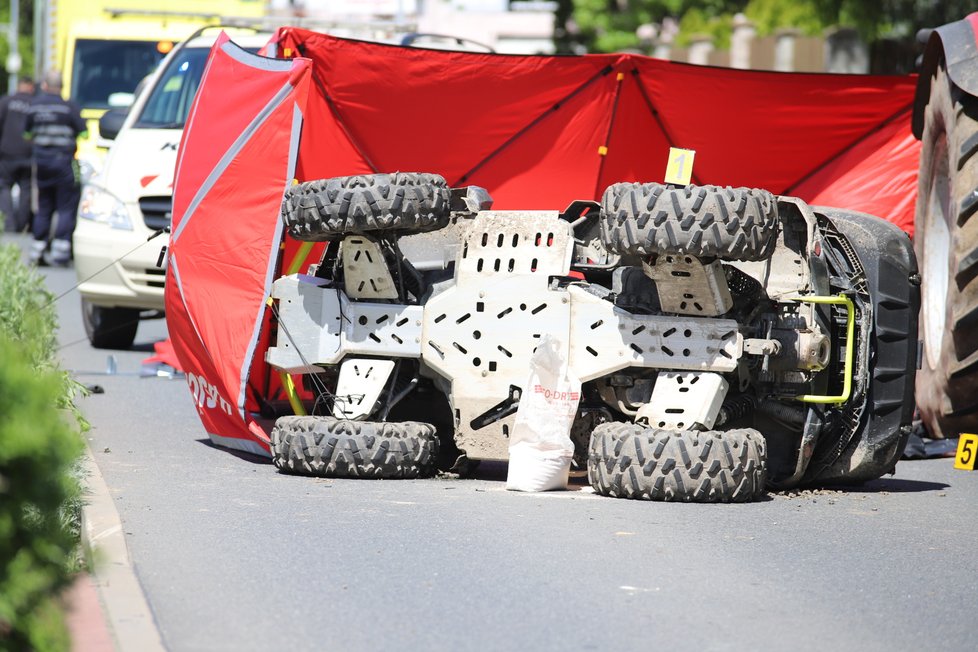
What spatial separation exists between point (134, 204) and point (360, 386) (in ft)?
19.5

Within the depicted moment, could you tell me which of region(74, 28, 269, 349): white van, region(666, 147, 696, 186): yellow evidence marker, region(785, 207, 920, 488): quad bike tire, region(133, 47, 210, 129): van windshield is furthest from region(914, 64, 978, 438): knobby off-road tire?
region(133, 47, 210, 129): van windshield

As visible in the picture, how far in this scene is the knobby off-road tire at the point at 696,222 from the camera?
22.6ft

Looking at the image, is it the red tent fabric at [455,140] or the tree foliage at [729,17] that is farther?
the tree foliage at [729,17]

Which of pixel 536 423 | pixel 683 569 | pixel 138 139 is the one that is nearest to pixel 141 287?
pixel 138 139

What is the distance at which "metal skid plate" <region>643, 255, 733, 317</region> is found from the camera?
722cm

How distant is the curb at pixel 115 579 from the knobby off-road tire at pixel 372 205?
162 cm

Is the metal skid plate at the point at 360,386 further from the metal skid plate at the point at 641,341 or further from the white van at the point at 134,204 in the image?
the white van at the point at 134,204

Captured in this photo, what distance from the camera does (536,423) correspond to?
7.48 m

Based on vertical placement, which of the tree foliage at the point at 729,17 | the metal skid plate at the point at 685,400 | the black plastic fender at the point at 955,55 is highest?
the tree foliage at the point at 729,17

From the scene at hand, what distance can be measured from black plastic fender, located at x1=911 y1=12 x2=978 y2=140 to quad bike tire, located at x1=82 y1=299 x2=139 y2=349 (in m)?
7.37

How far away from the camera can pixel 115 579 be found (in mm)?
5434

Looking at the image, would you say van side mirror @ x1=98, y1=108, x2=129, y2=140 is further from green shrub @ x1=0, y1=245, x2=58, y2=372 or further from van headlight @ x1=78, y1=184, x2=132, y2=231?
green shrub @ x1=0, y1=245, x2=58, y2=372

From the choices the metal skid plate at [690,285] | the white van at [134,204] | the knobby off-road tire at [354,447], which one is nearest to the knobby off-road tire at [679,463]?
the metal skid plate at [690,285]

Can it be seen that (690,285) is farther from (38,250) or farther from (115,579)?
(38,250)
